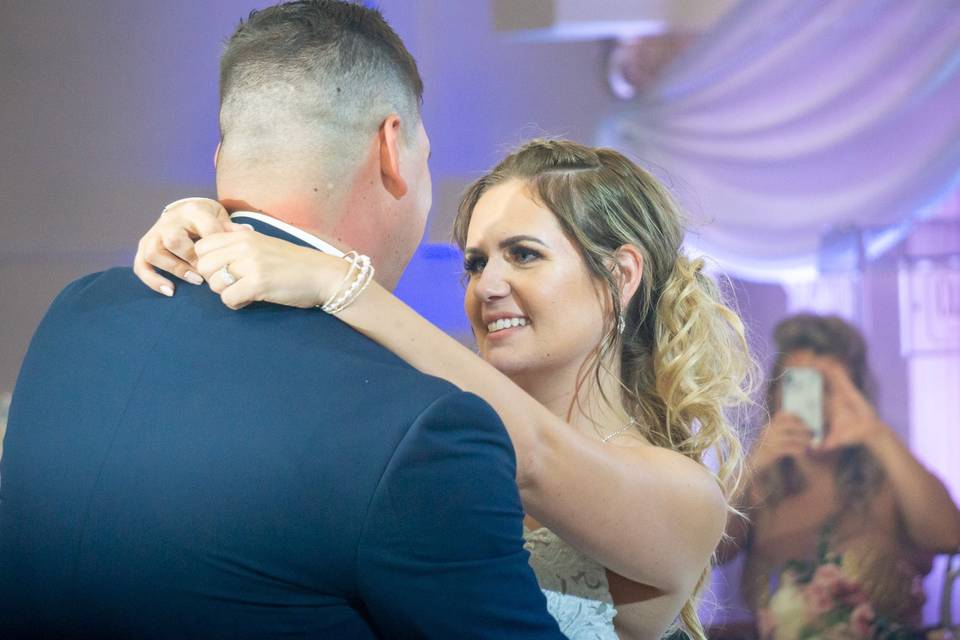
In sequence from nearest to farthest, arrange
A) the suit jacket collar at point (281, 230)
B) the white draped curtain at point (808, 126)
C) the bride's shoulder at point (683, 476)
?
the suit jacket collar at point (281, 230)
the bride's shoulder at point (683, 476)
the white draped curtain at point (808, 126)

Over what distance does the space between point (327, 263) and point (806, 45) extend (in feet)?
11.6

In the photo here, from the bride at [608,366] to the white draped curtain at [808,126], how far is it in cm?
198

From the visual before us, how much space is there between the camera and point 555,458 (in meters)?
1.53

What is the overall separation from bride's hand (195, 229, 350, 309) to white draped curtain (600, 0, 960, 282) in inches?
123

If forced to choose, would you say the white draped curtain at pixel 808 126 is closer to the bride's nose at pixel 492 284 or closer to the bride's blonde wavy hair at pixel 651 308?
the bride's blonde wavy hair at pixel 651 308

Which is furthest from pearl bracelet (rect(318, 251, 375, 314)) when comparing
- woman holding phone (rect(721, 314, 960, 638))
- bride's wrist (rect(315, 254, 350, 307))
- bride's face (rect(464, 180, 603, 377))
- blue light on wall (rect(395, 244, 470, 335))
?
woman holding phone (rect(721, 314, 960, 638))

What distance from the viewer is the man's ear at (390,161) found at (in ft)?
4.76

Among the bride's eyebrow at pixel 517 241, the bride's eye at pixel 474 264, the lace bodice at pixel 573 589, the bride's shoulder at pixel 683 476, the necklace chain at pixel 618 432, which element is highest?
the bride's eyebrow at pixel 517 241

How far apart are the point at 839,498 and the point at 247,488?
3.35m

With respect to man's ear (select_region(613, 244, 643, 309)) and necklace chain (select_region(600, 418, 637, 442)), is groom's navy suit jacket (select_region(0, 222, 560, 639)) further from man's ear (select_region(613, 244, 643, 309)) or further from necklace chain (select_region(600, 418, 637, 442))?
man's ear (select_region(613, 244, 643, 309))

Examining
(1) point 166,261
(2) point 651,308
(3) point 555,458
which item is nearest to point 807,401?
(2) point 651,308

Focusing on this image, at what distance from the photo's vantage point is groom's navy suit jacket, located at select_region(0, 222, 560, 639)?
1122 millimetres

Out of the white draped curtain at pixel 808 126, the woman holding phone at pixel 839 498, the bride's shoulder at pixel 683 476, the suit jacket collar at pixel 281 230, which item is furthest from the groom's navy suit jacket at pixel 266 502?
the white draped curtain at pixel 808 126

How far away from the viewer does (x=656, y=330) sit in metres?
2.24
